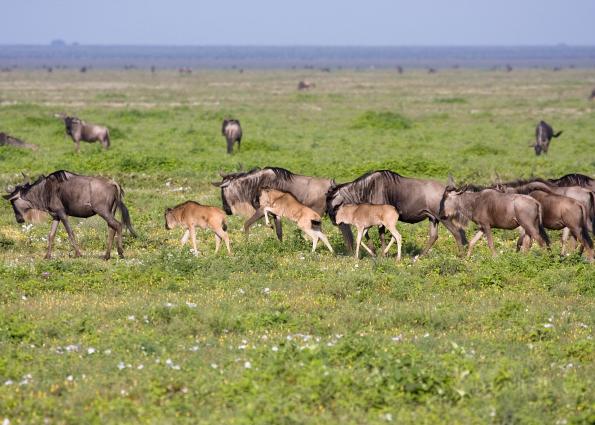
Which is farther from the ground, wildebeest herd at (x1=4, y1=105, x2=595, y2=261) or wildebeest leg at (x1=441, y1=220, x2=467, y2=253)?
wildebeest herd at (x1=4, y1=105, x2=595, y2=261)

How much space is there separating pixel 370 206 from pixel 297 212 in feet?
4.03

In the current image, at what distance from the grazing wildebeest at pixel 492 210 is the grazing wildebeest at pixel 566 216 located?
24 centimetres

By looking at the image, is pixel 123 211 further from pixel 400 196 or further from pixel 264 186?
pixel 400 196

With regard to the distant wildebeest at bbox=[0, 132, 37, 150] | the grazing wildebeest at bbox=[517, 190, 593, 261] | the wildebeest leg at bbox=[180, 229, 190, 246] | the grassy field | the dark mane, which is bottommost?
the distant wildebeest at bbox=[0, 132, 37, 150]

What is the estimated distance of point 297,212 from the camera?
51.6 ft

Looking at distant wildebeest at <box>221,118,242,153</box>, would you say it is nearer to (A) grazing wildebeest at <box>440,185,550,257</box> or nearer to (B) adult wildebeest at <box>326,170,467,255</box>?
(B) adult wildebeest at <box>326,170,467,255</box>

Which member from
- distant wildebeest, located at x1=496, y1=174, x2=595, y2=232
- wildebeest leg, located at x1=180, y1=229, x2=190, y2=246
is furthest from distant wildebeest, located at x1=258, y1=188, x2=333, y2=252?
distant wildebeest, located at x1=496, y1=174, x2=595, y2=232

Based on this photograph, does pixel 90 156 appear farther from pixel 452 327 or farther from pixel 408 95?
pixel 408 95

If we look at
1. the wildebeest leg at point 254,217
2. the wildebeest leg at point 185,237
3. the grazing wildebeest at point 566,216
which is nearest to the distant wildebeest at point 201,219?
the wildebeest leg at point 185,237

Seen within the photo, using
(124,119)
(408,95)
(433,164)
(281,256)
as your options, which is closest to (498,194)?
(281,256)

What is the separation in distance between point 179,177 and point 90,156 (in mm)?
3906

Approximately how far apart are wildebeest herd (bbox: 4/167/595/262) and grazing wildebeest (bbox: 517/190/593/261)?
0.05ft

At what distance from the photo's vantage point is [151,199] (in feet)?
67.7

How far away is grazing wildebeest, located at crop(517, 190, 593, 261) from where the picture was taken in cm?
1473
